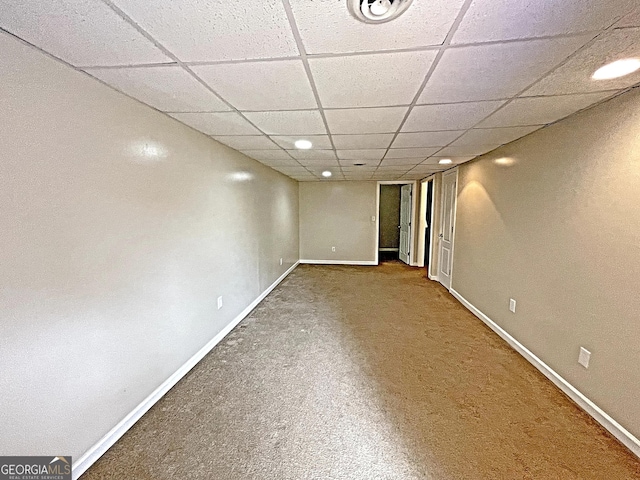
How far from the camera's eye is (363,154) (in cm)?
368

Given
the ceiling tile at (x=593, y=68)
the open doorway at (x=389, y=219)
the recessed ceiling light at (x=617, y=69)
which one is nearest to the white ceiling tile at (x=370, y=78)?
the ceiling tile at (x=593, y=68)

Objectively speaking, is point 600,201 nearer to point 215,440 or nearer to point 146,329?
point 215,440

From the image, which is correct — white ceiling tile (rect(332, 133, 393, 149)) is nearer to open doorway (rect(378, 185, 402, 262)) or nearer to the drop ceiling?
the drop ceiling

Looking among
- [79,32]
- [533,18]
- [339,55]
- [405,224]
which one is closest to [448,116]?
[533,18]

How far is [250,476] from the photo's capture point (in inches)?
60.1

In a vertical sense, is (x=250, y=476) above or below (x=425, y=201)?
below

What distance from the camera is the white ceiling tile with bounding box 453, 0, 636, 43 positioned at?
101cm

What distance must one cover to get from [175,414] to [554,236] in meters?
3.26

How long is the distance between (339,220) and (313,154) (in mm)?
3630

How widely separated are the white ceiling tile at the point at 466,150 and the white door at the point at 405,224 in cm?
358

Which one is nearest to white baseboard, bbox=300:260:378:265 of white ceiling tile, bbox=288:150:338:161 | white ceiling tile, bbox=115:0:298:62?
white ceiling tile, bbox=288:150:338:161

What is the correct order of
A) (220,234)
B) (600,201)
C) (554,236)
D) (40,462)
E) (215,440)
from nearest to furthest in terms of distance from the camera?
(40,462)
(215,440)
(600,201)
(554,236)
(220,234)

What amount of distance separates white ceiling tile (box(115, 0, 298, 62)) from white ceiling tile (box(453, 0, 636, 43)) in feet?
2.41

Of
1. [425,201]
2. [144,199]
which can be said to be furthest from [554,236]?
[425,201]
